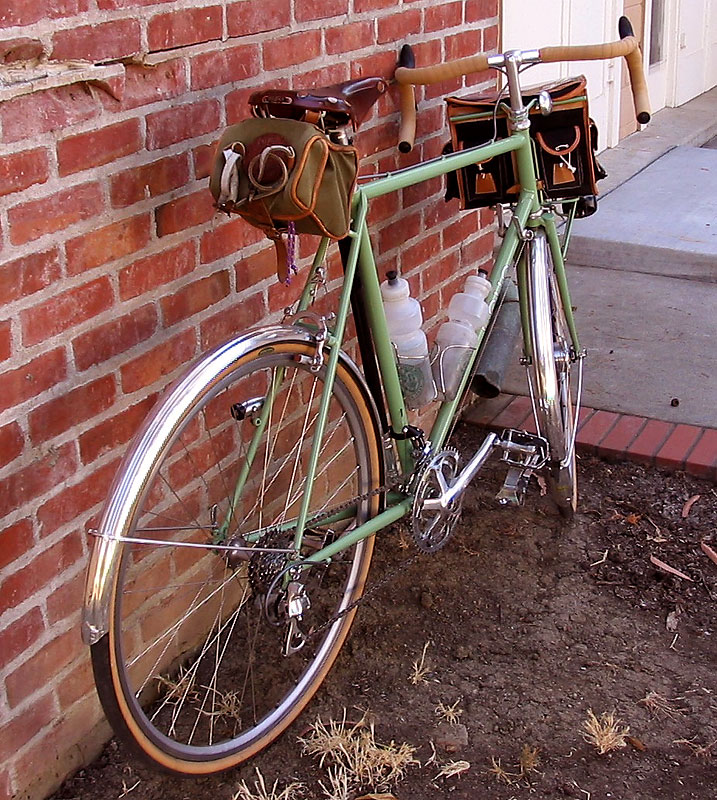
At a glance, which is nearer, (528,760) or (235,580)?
(528,760)

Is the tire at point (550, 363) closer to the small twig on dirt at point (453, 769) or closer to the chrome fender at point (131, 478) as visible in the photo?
the small twig on dirt at point (453, 769)

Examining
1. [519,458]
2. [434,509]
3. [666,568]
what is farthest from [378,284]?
[666,568]

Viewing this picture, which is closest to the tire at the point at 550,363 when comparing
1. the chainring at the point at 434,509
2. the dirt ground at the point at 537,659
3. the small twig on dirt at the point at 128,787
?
the dirt ground at the point at 537,659

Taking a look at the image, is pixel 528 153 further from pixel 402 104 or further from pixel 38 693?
pixel 38 693

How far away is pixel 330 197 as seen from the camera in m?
1.99

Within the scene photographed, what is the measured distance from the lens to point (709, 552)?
3.02 metres

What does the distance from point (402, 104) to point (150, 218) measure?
93 cm

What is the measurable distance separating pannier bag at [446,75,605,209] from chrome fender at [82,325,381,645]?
1.22 metres

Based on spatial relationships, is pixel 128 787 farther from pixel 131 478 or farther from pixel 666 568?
pixel 666 568

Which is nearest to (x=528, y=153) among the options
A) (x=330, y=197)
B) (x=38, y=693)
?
(x=330, y=197)

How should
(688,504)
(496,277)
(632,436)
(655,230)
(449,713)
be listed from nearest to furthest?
(449,713) < (496,277) < (688,504) < (632,436) < (655,230)

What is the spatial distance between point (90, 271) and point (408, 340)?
2.54 feet

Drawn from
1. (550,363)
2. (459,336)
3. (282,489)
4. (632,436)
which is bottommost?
(632,436)

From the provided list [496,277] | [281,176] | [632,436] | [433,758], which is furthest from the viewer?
[632,436]
